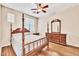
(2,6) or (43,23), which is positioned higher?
(2,6)

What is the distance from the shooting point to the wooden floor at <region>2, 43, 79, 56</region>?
1626 mm

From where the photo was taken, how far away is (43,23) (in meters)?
1.76

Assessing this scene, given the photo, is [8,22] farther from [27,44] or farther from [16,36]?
[27,44]

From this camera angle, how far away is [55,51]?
168 cm

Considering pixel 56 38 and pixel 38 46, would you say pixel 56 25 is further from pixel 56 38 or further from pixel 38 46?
pixel 38 46

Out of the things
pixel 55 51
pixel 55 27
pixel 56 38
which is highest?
pixel 55 27

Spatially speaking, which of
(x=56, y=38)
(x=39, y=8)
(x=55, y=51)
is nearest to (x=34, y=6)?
(x=39, y=8)

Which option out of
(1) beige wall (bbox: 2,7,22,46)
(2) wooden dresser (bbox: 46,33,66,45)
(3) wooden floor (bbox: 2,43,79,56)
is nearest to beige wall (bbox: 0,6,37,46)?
(1) beige wall (bbox: 2,7,22,46)

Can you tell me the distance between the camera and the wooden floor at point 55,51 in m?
1.63

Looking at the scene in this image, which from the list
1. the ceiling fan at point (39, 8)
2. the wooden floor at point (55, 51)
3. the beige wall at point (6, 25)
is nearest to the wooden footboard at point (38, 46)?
the wooden floor at point (55, 51)

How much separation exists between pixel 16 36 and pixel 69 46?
0.88m

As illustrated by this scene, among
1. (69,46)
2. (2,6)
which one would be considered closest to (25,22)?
(2,6)

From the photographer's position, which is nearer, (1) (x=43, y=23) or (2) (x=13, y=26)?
(2) (x=13, y=26)

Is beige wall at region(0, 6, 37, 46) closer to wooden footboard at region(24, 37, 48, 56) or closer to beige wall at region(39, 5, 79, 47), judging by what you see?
wooden footboard at region(24, 37, 48, 56)
